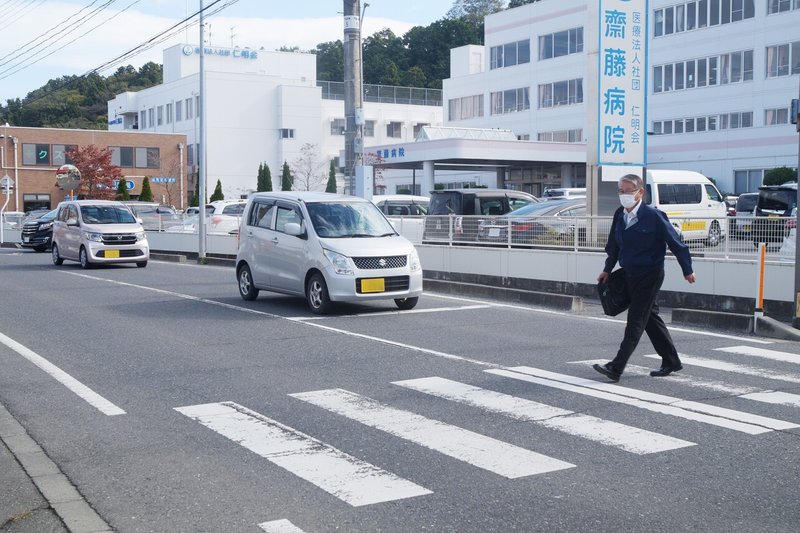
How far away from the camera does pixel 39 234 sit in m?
34.9

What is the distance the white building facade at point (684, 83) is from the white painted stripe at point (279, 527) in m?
35.4

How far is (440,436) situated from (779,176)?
128 ft

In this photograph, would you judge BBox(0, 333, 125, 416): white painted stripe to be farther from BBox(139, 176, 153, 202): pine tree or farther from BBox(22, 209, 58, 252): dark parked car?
BBox(139, 176, 153, 202): pine tree

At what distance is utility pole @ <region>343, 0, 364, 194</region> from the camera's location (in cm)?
2041

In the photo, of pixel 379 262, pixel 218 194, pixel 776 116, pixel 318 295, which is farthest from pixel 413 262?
pixel 218 194

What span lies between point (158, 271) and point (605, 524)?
20568 millimetres

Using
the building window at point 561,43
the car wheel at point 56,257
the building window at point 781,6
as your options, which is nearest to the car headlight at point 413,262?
the car wheel at point 56,257

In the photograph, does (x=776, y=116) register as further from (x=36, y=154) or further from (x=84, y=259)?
(x=36, y=154)

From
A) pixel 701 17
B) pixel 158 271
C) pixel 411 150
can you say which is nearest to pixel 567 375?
pixel 158 271

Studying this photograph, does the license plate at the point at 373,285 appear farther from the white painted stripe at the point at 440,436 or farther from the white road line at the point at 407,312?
the white painted stripe at the point at 440,436

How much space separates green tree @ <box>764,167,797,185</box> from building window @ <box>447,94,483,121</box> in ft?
87.2

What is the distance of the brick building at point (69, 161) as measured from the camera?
6806cm

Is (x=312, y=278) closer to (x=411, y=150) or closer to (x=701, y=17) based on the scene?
(x=411, y=150)

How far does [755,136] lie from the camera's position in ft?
152
